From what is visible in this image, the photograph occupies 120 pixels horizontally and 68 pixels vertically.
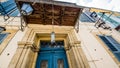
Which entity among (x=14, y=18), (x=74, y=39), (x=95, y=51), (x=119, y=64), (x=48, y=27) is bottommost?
(x=119, y=64)

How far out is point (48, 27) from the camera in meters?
5.80

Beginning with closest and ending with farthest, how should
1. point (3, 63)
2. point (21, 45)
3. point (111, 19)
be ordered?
point (3, 63) < point (21, 45) < point (111, 19)

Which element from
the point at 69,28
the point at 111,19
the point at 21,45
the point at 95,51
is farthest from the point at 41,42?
the point at 111,19

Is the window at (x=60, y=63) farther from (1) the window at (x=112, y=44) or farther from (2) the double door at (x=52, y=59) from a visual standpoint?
(1) the window at (x=112, y=44)

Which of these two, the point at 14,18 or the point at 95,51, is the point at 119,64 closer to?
the point at 95,51

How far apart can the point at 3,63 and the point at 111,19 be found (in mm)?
9386

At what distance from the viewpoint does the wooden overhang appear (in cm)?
489

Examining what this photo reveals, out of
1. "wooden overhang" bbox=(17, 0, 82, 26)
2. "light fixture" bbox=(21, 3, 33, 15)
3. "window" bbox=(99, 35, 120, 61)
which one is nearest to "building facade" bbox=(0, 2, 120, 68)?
"wooden overhang" bbox=(17, 0, 82, 26)

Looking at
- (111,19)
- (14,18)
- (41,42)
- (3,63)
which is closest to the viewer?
(3,63)

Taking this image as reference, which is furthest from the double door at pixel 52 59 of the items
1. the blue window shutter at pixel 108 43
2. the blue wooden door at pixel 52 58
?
the blue window shutter at pixel 108 43

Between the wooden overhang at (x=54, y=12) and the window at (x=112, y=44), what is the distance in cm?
208

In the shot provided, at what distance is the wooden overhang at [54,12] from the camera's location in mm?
4895

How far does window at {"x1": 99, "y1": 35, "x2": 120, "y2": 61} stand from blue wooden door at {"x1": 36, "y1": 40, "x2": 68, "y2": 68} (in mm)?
2527

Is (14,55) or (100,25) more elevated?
(100,25)
